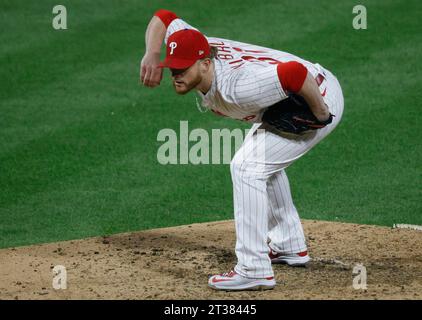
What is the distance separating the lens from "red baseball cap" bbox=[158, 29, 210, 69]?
17.2ft

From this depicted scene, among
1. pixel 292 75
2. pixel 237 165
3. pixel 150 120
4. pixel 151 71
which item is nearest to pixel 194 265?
pixel 237 165

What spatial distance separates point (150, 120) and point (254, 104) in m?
3.90

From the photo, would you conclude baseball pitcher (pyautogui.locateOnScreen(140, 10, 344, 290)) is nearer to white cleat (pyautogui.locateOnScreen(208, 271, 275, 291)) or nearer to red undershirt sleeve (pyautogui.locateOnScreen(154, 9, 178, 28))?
white cleat (pyautogui.locateOnScreen(208, 271, 275, 291))

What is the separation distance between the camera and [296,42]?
10.5 meters

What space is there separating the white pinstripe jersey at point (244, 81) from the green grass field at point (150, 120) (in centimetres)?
202

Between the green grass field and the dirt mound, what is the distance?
0.47 m

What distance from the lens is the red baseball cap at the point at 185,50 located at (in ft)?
17.2

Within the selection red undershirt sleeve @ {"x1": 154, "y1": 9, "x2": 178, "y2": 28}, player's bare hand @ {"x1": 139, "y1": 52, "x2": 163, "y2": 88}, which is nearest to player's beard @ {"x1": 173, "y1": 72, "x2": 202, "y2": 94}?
player's bare hand @ {"x1": 139, "y1": 52, "x2": 163, "y2": 88}

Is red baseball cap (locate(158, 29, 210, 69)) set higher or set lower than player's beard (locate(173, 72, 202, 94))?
higher

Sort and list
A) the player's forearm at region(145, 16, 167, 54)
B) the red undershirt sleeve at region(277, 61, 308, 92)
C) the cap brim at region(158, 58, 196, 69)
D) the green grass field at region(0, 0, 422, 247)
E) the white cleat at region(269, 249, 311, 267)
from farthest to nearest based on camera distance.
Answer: the green grass field at region(0, 0, 422, 247)
the white cleat at region(269, 249, 311, 267)
the player's forearm at region(145, 16, 167, 54)
the cap brim at region(158, 58, 196, 69)
the red undershirt sleeve at region(277, 61, 308, 92)

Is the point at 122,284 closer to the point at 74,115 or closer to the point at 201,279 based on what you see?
the point at 201,279

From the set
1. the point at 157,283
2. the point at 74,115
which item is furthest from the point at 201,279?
the point at 74,115

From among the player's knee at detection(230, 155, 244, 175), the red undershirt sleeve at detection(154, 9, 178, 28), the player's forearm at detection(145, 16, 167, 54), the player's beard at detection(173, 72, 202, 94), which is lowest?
the player's knee at detection(230, 155, 244, 175)

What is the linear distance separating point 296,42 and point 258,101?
545cm
